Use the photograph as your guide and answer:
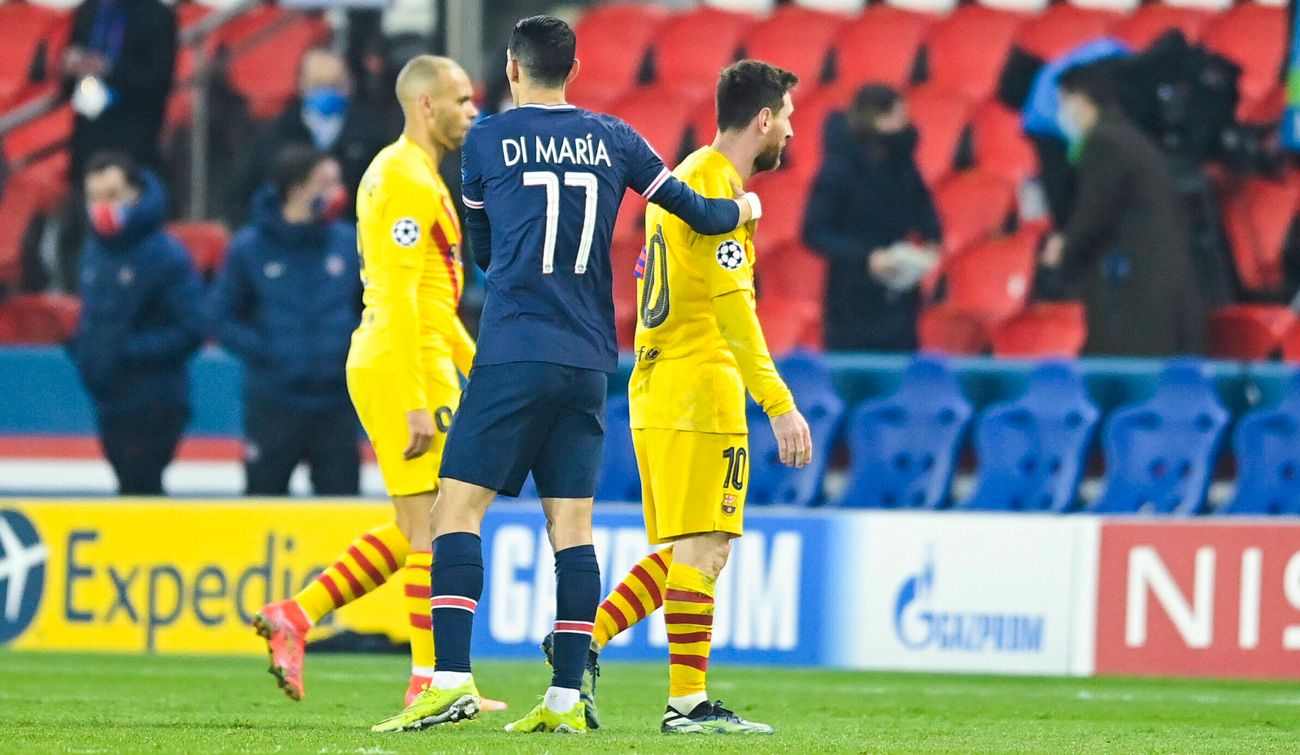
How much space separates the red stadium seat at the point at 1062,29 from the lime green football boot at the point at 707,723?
7590 mm

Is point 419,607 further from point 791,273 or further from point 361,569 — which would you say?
point 791,273

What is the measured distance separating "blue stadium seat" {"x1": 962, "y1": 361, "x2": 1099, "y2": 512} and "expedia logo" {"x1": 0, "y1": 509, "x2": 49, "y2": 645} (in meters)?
4.29

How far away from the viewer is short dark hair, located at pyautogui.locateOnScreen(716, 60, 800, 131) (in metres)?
6.59

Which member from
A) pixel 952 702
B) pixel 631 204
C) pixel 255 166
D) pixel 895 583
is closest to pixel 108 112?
pixel 255 166

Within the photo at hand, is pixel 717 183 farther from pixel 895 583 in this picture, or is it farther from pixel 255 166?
pixel 255 166

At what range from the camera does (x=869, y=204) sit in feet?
37.5

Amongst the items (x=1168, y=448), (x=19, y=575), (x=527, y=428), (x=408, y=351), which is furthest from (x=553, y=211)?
(x=1168, y=448)

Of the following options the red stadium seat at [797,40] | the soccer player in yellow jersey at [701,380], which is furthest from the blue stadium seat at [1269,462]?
the soccer player in yellow jersey at [701,380]

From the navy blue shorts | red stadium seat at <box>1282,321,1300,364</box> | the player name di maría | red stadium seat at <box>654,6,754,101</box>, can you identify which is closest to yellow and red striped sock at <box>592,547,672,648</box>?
the navy blue shorts

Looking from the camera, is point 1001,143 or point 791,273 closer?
point 791,273

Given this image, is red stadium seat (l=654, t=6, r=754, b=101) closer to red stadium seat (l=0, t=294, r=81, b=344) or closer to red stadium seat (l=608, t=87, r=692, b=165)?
red stadium seat (l=608, t=87, r=692, b=165)

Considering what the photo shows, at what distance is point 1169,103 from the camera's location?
11.9 metres

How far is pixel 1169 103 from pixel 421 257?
6019 millimetres

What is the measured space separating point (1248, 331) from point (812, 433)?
8.25 ft
